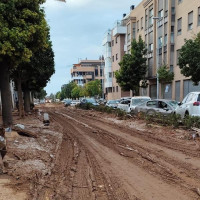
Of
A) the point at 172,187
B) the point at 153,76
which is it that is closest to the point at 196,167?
the point at 172,187

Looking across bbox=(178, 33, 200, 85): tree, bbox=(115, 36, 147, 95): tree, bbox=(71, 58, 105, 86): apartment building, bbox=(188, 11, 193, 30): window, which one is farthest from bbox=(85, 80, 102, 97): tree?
bbox=(178, 33, 200, 85): tree

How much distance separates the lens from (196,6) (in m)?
26.4

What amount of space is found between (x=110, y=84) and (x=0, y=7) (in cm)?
5003

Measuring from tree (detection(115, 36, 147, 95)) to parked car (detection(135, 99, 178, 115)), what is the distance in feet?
54.1

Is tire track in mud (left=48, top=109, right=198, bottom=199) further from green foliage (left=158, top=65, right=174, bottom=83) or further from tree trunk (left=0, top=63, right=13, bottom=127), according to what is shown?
green foliage (left=158, top=65, right=174, bottom=83)

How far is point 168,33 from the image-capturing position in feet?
103

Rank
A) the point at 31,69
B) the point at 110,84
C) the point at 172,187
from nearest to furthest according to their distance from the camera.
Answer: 1. the point at 172,187
2. the point at 31,69
3. the point at 110,84

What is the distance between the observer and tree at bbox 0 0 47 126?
9789 mm

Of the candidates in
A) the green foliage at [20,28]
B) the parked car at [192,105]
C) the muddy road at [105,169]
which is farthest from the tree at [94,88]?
the muddy road at [105,169]

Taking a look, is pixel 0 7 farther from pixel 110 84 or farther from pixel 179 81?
pixel 110 84

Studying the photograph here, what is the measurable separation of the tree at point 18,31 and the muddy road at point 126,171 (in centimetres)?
418

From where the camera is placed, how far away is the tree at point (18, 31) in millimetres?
9789

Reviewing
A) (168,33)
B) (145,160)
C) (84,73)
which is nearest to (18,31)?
(145,160)

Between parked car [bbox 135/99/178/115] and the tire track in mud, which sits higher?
parked car [bbox 135/99/178/115]
